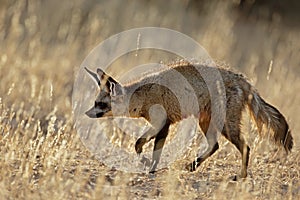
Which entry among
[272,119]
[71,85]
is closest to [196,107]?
[272,119]

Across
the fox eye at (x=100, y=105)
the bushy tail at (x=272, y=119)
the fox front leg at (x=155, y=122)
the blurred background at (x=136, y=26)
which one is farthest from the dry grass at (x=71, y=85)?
the fox front leg at (x=155, y=122)

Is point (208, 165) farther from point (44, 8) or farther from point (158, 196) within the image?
point (44, 8)

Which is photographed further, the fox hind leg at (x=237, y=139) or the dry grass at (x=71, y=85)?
the fox hind leg at (x=237, y=139)

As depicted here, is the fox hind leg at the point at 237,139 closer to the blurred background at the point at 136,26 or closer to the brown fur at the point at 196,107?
the brown fur at the point at 196,107

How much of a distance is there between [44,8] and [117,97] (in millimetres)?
8133

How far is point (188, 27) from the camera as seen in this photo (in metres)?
16.9

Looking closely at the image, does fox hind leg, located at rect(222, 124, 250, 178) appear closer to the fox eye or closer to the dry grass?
the dry grass

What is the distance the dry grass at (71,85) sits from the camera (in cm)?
582

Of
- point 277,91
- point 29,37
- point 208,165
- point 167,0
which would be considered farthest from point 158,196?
point 167,0

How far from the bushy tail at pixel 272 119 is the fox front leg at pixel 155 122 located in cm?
89

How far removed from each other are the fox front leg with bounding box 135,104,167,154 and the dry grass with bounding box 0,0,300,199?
0.53 metres

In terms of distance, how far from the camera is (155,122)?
7137 mm

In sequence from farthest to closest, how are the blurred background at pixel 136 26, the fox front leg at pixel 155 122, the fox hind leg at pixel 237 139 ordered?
the blurred background at pixel 136 26 → the fox front leg at pixel 155 122 → the fox hind leg at pixel 237 139

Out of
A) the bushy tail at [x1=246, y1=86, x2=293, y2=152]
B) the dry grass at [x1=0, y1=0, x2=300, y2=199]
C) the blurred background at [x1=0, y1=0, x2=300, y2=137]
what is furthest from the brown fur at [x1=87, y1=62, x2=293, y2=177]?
the blurred background at [x1=0, y1=0, x2=300, y2=137]
